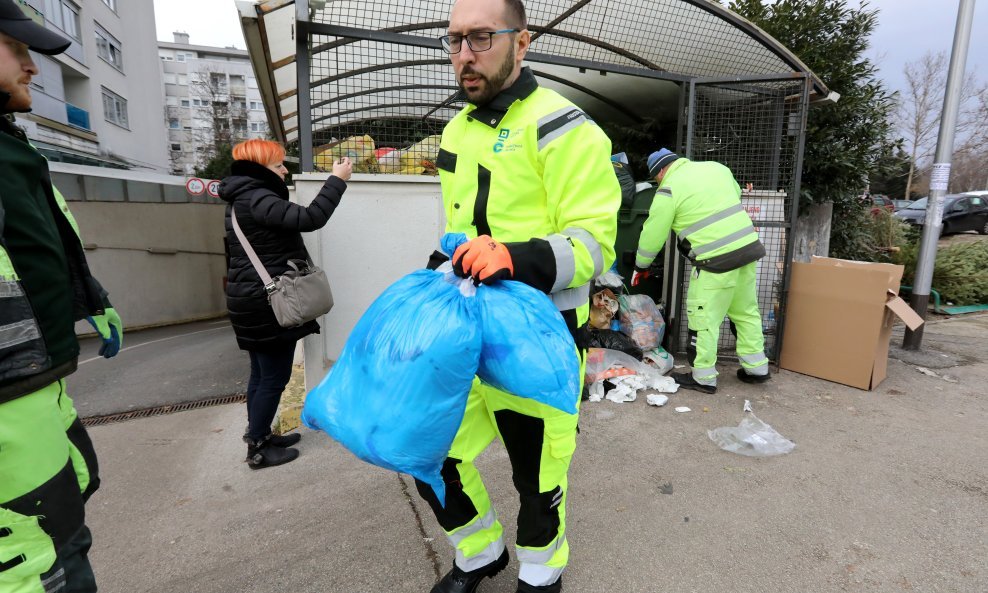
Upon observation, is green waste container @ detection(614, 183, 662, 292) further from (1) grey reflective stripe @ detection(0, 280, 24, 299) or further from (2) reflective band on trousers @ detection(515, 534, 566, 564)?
(1) grey reflective stripe @ detection(0, 280, 24, 299)

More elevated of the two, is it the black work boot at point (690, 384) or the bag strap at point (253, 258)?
the bag strap at point (253, 258)

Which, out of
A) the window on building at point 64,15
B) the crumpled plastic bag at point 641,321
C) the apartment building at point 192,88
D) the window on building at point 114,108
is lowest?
the crumpled plastic bag at point 641,321

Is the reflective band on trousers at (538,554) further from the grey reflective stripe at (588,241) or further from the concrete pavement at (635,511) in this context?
the grey reflective stripe at (588,241)

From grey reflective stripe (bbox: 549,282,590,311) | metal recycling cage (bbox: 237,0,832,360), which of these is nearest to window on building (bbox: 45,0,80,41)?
metal recycling cage (bbox: 237,0,832,360)

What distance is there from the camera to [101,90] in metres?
22.1

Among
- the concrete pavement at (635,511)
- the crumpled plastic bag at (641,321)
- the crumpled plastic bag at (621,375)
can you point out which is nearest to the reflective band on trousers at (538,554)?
the concrete pavement at (635,511)

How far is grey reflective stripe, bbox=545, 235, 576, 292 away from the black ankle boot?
7.70 feet

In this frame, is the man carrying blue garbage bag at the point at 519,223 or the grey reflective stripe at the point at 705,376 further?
the grey reflective stripe at the point at 705,376

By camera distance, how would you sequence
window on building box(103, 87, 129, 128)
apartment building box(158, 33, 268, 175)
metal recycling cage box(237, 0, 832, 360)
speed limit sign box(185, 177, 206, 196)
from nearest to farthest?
metal recycling cage box(237, 0, 832, 360), speed limit sign box(185, 177, 206, 196), window on building box(103, 87, 129, 128), apartment building box(158, 33, 268, 175)

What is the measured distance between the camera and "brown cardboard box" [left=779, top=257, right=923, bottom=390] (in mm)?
3766

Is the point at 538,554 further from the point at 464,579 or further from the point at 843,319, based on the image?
the point at 843,319

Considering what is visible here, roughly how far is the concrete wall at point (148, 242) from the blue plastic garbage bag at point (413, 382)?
9831 mm

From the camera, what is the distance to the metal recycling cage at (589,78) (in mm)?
3521

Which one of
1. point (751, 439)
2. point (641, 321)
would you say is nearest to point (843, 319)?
point (641, 321)
